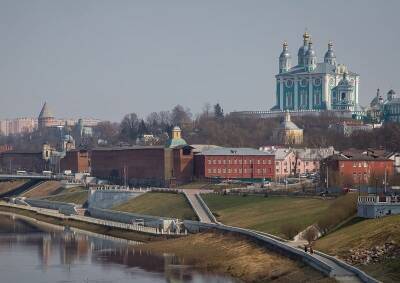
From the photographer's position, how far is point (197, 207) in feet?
307

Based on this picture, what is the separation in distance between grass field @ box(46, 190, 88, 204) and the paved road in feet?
74.4

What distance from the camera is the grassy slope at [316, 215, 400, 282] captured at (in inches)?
1992

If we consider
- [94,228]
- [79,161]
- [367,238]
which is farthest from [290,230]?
[79,161]

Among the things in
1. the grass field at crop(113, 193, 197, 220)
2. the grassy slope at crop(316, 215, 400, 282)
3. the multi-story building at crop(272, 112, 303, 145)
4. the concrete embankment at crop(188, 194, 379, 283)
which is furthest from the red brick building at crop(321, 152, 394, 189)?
the multi-story building at crop(272, 112, 303, 145)

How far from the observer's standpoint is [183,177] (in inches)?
5310

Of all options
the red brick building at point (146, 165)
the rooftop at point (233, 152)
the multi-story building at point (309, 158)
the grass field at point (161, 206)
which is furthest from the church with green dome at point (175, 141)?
the grass field at point (161, 206)

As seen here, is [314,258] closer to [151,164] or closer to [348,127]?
[151,164]

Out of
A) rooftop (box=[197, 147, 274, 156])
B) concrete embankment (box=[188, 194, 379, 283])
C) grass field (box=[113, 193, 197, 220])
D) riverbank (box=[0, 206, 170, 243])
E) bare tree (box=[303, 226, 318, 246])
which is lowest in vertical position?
riverbank (box=[0, 206, 170, 243])

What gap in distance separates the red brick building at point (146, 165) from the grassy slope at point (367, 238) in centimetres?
7261

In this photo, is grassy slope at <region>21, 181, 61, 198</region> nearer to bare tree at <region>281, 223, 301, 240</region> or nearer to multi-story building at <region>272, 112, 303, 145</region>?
multi-story building at <region>272, 112, 303, 145</region>

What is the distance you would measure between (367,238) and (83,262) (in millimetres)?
21557

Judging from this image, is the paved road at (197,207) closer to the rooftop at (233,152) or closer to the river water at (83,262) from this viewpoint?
the river water at (83,262)

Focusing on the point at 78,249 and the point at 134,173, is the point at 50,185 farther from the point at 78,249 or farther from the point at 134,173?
the point at 78,249

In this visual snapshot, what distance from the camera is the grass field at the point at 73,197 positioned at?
416ft
